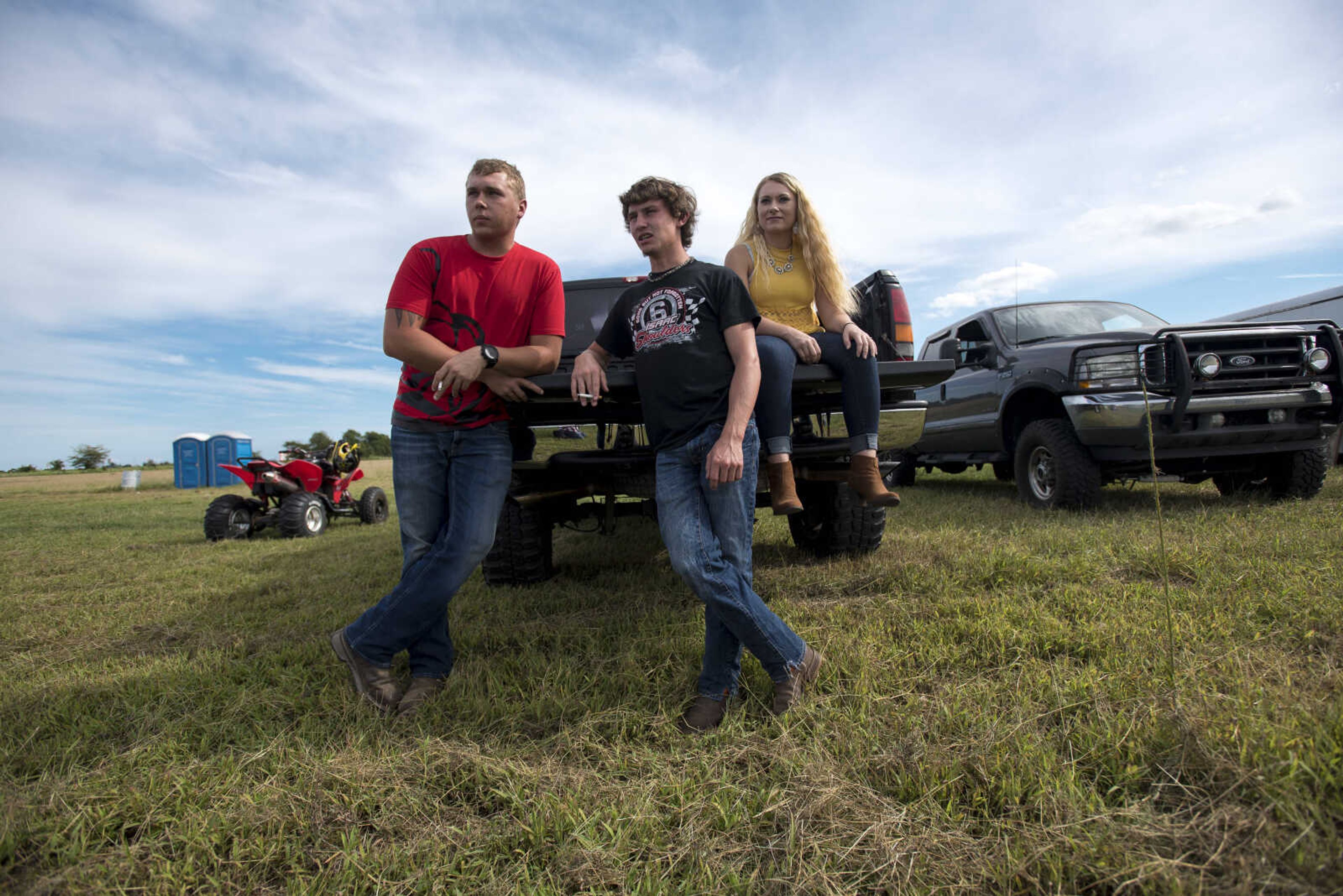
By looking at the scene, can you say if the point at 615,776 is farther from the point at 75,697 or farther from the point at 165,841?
the point at 75,697

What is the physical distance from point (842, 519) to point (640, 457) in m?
1.35

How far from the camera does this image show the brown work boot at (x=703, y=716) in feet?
6.75

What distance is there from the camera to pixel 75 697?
8.08ft

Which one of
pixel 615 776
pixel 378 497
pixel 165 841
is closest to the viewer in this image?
pixel 165 841

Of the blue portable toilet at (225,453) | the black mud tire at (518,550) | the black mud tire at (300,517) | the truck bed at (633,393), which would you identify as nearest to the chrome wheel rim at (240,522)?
the black mud tire at (300,517)

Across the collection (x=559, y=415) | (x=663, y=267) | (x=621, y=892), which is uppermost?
(x=663, y=267)

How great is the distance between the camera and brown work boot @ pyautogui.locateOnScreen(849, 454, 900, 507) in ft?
8.84

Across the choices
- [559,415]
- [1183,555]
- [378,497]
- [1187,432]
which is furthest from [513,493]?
[378,497]

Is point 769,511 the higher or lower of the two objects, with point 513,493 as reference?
lower

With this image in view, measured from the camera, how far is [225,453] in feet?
87.2

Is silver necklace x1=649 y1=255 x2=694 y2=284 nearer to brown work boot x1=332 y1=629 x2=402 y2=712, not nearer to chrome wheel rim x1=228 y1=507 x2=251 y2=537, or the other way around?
brown work boot x1=332 y1=629 x2=402 y2=712

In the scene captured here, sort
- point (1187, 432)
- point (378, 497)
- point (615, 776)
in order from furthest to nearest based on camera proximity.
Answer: point (378, 497), point (1187, 432), point (615, 776)

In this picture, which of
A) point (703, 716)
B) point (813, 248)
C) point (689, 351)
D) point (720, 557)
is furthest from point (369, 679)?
point (813, 248)

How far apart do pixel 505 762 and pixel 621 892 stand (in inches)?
23.0
